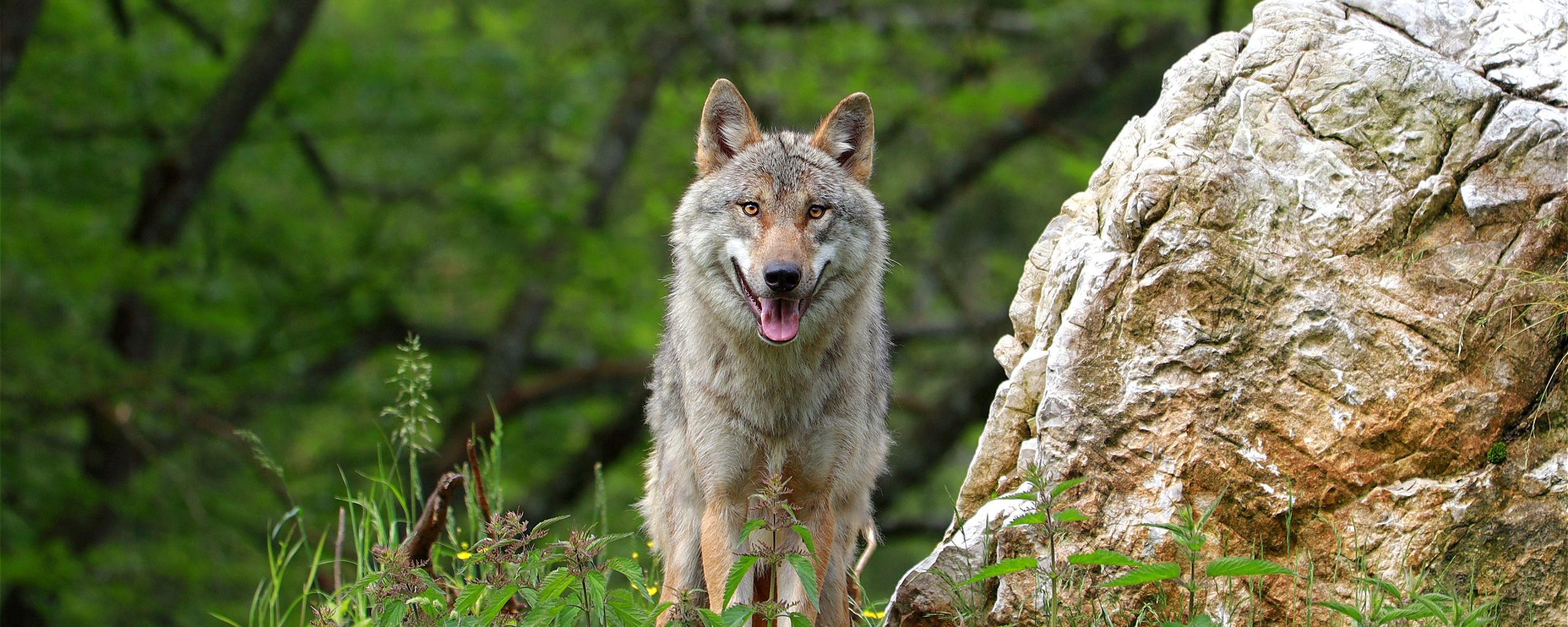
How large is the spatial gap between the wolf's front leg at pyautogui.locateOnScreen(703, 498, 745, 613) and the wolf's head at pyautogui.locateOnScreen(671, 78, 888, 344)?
0.74 m

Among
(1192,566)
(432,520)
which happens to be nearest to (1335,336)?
(1192,566)

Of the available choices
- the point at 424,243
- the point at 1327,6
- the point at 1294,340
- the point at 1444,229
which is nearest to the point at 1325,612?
the point at 1294,340

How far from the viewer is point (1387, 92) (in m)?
4.16

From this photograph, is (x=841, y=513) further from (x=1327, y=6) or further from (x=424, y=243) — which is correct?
(x=424, y=243)

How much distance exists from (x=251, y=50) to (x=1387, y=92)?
1191 centimetres

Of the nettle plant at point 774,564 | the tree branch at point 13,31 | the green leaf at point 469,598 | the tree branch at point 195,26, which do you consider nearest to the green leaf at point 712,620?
the nettle plant at point 774,564

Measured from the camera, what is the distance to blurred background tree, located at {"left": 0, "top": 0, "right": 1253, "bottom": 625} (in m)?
12.4

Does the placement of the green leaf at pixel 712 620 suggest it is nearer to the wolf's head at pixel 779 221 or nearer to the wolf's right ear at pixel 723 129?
the wolf's head at pixel 779 221

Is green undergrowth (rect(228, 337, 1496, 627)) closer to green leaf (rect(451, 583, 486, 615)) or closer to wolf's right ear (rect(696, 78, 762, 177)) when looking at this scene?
green leaf (rect(451, 583, 486, 615))

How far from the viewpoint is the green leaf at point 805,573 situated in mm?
3383

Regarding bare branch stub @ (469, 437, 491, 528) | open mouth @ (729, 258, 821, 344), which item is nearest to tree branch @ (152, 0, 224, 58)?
bare branch stub @ (469, 437, 491, 528)

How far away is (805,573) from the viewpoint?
134 inches

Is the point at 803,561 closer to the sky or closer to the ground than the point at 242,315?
closer to the sky

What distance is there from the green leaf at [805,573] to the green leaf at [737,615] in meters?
0.19
